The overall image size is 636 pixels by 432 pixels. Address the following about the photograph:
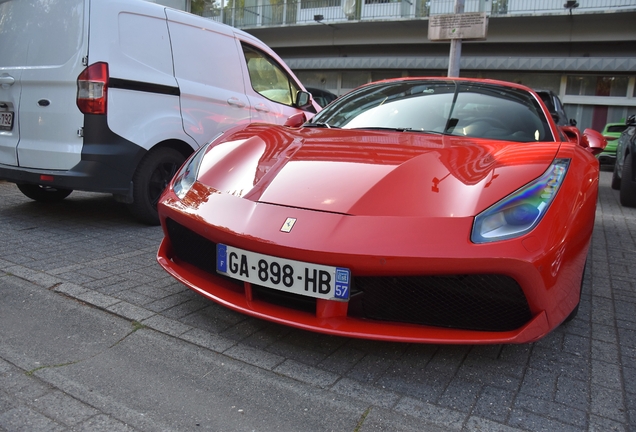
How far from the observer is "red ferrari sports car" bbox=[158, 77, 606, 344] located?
6.37 ft

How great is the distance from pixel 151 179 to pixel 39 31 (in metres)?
1.42

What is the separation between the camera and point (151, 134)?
4273mm

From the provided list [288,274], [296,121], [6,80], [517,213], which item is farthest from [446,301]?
[6,80]

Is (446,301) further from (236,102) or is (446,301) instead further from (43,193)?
(43,193)

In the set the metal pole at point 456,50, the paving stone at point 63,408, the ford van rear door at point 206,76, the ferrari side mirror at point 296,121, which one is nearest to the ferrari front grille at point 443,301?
the paving stone at point 63,408

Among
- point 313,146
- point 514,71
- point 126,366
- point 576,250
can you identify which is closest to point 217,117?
point 313,146

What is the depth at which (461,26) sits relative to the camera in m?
8.27

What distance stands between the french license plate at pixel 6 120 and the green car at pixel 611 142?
12764mm

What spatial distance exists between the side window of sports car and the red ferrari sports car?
2972 millimetres

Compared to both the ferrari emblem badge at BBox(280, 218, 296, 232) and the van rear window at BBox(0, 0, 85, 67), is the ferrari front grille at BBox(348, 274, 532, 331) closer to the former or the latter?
the ferrari emblem badge at BBox(280, 218, 296, 232)

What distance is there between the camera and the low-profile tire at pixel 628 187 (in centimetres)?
651

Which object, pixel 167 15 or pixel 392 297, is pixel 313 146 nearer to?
pixel 392 297

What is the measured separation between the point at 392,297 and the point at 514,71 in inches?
667

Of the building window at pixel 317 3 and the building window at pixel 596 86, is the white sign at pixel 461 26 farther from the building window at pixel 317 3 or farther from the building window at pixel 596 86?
the building window at pixel 317 3
